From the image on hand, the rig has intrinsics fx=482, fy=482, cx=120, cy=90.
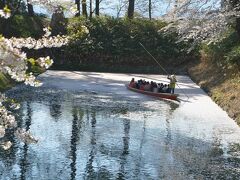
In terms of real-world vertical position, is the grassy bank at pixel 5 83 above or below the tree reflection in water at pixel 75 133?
above

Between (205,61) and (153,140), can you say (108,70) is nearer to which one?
(205,61)

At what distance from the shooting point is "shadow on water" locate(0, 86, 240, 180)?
14.1m

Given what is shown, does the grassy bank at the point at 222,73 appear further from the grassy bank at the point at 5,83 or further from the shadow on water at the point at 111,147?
the grassy bank at the point at 5,83

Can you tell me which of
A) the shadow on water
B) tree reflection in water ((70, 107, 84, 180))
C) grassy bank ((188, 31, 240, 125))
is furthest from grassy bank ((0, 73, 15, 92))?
grassy bank ((188, 31, 240, 125))

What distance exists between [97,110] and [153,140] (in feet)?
18.4

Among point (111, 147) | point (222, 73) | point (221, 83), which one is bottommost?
point (111, 147)

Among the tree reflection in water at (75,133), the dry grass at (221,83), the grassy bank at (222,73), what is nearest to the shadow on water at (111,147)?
the tree reflection in water at (75,133)

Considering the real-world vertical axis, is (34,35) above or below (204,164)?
above

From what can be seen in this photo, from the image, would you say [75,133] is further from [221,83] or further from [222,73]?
[222,73]

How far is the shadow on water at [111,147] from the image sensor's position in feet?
46.3

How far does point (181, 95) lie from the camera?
2878 cm

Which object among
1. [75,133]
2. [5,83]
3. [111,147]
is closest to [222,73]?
[5,83]

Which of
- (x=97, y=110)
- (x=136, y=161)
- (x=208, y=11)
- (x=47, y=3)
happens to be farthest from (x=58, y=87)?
(x=47, y=3)

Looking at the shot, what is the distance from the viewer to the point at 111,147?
16.8m
